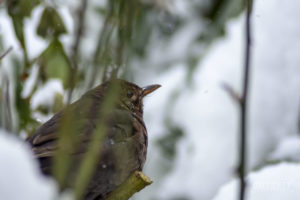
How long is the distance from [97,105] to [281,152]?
1.15 metres

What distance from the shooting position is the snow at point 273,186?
2.46 metres

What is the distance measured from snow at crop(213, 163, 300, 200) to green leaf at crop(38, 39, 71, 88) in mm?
940

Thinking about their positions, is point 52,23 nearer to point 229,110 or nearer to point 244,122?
point 244,122

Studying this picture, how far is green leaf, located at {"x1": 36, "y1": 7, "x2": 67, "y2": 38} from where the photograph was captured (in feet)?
9.87

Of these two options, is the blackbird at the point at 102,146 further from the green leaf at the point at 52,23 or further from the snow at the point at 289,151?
the snow at the point at 289,151

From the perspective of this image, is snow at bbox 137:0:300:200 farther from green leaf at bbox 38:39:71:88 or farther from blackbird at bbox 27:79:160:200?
green leaf at bbox 38:39:71:88

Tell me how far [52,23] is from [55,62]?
194mm

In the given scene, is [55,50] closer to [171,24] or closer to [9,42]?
[9,42]

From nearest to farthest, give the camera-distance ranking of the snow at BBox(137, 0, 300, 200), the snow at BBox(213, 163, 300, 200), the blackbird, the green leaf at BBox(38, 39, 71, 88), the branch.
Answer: the branch < the snow at BBox(213, 163, 300, 200) < the blackbird < the green leaf at BBox(38, 39, 71, 88) < the snow at BBox(137, 0, 300, 200)

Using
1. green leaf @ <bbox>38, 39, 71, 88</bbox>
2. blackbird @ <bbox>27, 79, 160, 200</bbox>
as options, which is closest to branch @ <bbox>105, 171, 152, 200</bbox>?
blackbird @ <bbox>27, 79, 160, 200</bbox>

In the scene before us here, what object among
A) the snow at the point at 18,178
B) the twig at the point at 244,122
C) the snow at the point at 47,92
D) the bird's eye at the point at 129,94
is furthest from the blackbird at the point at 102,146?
the snow at the point at 18,178

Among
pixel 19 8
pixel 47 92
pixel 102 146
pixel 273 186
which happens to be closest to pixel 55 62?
pixel 47 92

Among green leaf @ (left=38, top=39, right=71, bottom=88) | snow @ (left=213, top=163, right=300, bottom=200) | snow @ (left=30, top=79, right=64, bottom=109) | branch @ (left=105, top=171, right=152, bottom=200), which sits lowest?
branch @ (left=105, top=171, right=152, bottom=200)

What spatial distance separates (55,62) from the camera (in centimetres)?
299
